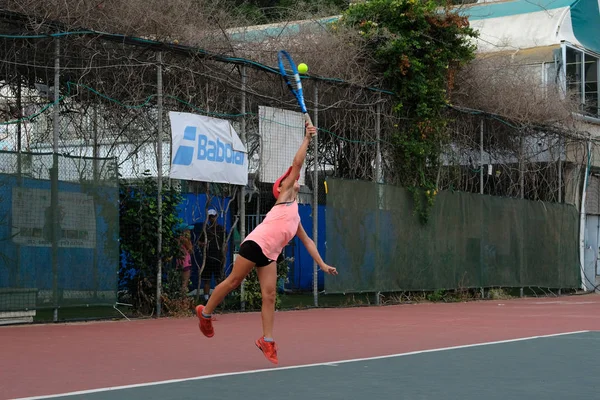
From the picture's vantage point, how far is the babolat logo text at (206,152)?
581 inches

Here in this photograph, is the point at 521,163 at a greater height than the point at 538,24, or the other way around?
the point at 538,24

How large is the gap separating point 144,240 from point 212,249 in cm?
207

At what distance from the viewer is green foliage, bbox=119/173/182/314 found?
46.8 ft

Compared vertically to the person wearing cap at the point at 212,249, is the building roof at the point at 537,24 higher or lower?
higher

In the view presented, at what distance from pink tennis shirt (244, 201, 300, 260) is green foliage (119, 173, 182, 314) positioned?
607 centimetres

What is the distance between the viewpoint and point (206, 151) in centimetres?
1519

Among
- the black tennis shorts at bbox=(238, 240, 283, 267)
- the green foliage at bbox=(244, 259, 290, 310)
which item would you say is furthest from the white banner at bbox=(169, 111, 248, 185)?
the black tennis shorts at bbox=(238, 240, 283, 267)

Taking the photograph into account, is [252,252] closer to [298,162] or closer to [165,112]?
[298,162]

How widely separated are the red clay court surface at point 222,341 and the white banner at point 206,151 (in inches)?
89.3

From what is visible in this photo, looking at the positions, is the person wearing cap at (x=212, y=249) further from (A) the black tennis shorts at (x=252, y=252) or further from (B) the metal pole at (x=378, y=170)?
(A) the black tennis shorts at (x=252, y=252)

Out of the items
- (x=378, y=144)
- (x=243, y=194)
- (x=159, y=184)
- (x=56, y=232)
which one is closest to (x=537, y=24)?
(x=378, y=144)

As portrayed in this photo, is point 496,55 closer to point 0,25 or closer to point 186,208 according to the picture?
point 186,208

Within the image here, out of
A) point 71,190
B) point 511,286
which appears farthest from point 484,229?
point 71,190

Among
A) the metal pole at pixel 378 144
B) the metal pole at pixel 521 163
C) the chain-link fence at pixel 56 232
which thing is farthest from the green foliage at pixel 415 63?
the chain-link fence at pixel 56 232
